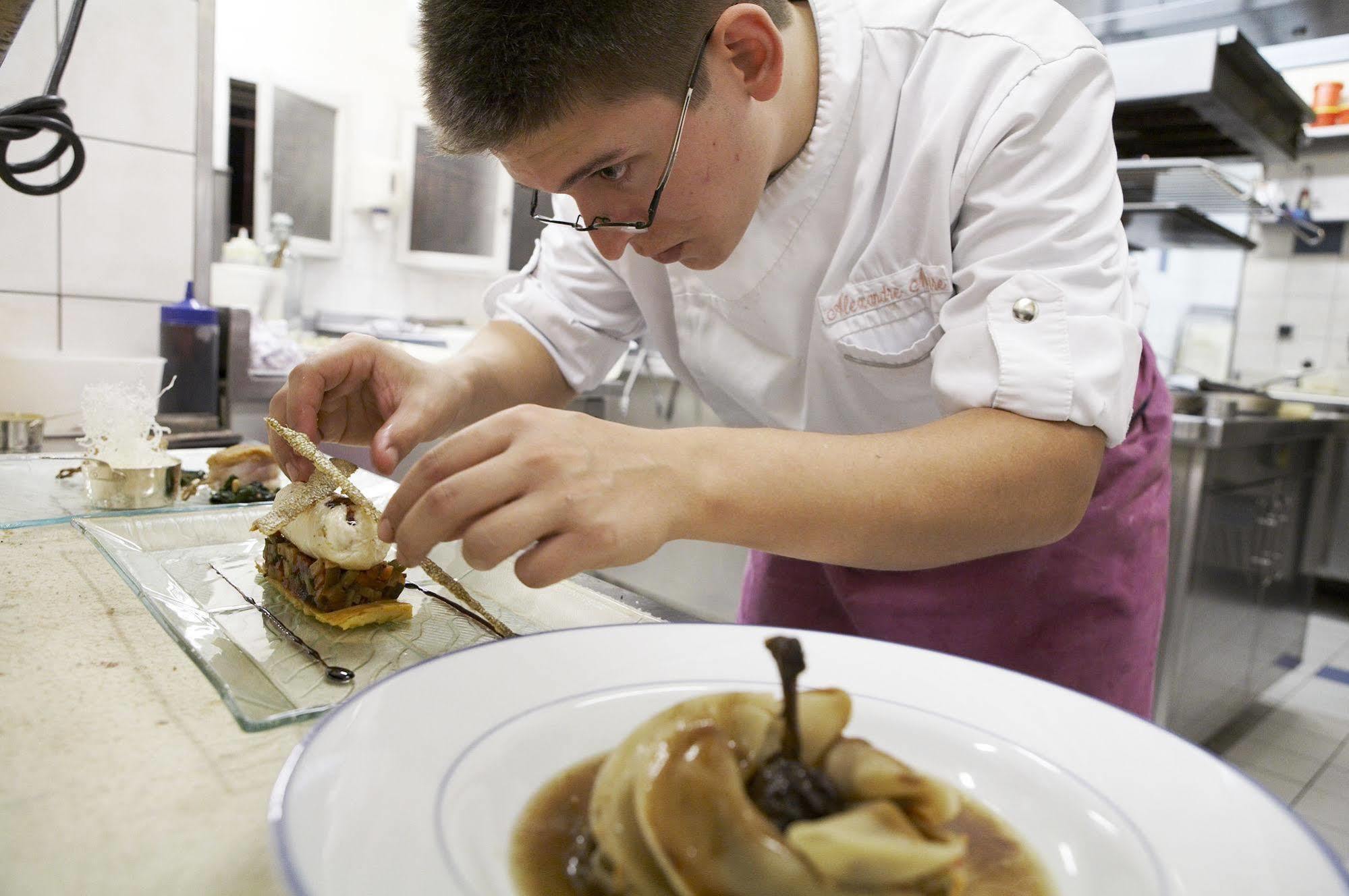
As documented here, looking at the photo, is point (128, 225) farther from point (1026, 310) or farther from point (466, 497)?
point (1026, 310)

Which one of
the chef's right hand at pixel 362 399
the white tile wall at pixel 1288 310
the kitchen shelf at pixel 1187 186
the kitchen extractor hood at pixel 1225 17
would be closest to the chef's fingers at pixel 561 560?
the chef's right hand at pixel 362 399

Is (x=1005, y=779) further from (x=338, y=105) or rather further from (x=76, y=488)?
(x=338, y=105)

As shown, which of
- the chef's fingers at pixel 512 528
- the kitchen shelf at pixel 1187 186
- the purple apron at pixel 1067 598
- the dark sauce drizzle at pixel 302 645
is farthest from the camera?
the kitchen shelf at pixel 1187 186

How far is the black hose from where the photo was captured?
1.53 meters

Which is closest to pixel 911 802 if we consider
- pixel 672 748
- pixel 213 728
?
pixel 672 748

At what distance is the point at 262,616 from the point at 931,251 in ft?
2.86

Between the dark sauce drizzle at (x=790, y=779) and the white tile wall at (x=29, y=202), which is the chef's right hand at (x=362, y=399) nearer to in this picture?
the dark sauce drizzle at (x=790, y=779)

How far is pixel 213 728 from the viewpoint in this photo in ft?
2.30

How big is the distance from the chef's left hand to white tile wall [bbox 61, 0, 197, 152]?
6.89 feet

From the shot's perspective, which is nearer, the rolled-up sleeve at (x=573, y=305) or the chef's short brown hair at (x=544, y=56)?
the chef's short brown hair at (x=544, y=56)

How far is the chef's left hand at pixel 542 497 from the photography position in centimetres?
70

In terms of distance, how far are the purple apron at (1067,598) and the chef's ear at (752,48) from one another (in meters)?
0.66

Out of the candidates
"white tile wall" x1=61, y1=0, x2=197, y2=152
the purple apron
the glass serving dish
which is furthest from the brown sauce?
"white tile wall" x1=61, y1=0, x2=197, y2=152

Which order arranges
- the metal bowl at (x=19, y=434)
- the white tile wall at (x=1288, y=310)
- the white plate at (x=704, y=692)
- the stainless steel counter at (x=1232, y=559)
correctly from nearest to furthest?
the white plate at (x=704, y=692), the metal bowl at (x=19, y=434), the stainless steel counter at (x=1232, y=559), the white tile wall at (x=1288, y=310)
